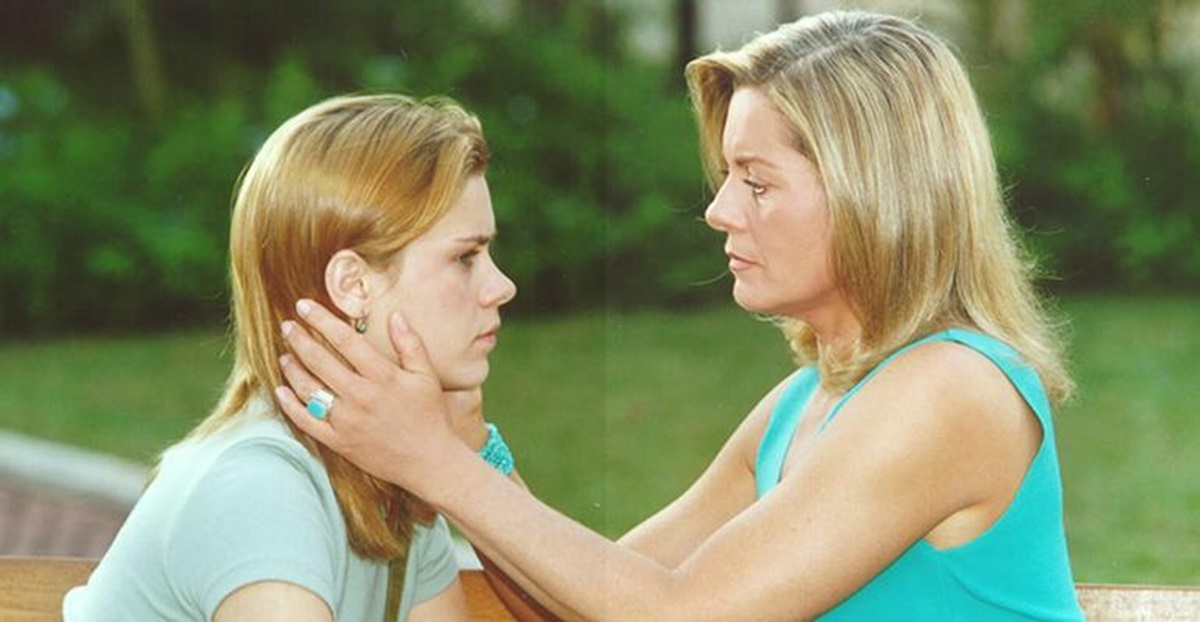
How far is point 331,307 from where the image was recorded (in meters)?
2.43

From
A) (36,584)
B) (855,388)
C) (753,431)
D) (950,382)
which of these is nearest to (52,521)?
(36,584)

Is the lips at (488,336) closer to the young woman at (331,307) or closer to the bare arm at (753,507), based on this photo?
the young woman at (331,307)

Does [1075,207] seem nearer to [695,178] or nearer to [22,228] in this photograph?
[695,178]

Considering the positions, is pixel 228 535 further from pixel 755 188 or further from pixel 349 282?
pixel 755 188

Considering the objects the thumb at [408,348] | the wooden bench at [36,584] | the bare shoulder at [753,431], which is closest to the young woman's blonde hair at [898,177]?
the bare shoulder at [753,431]

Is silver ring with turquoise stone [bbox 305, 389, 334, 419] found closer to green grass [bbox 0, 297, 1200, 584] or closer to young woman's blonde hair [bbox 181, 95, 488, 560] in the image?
young woman's blonde hair [bbox 181, 95, 488, 560]

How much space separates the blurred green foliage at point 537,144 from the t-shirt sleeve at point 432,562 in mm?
8022

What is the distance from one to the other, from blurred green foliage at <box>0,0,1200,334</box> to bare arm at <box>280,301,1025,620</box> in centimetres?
838

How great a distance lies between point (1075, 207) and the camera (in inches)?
452

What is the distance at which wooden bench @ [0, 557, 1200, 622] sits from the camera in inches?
105

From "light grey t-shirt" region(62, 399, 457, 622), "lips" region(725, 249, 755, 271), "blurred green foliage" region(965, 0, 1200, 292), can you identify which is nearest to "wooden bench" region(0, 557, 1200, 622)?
"light grey t-shirt" region(62, 399, 457, 622)

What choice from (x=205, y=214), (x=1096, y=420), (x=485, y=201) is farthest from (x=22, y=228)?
(x=485, y=201)

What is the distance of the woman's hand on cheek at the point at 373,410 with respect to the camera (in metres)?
2.25

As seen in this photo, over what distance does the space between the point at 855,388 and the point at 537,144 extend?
29.2ft
